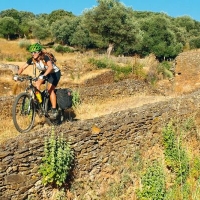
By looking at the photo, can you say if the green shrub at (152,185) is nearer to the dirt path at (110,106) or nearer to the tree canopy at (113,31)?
the dirt path at (110,106)

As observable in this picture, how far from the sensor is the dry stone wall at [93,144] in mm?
5129

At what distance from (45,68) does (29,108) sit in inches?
35.4

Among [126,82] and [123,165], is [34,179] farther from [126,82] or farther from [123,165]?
[126,82]

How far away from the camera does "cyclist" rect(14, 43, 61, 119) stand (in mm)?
6898

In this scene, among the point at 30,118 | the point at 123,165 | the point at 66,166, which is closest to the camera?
the point at 66,166

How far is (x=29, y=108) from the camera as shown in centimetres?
707

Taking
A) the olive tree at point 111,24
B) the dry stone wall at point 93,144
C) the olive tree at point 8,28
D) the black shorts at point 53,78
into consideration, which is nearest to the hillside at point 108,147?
the dry stone wall at point 93,144

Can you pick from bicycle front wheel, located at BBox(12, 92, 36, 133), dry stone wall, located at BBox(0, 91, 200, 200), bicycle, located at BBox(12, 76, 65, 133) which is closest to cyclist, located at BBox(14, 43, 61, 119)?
bicycle, located at BBox(12, 76, 65, 133)

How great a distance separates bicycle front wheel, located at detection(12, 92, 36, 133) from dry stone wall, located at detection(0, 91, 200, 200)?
1.09 m

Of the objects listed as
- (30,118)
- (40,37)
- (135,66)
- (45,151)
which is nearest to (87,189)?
(45,151)

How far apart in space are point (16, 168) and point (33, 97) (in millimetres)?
2244

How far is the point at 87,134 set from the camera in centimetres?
614

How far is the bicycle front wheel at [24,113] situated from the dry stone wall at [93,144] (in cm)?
109

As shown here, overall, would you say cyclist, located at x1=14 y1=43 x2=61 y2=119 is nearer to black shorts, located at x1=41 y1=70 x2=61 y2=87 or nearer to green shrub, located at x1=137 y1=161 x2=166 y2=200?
black shorts, located at x1=41 y1=70 x2=61 y2=87
